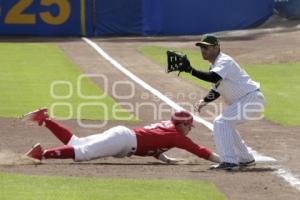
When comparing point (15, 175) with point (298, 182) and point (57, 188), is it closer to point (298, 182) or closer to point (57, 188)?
point (57, 188)

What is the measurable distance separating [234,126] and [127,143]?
1.35 meters

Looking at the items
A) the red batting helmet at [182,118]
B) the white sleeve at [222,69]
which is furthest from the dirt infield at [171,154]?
the white sleeve at [222,69]

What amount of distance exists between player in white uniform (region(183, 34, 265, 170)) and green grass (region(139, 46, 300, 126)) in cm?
511

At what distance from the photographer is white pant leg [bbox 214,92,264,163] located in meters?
10.4

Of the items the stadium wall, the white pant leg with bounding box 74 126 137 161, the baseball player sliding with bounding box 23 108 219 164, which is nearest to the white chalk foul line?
the baseball player sliding with bounding box 23 108 219 164

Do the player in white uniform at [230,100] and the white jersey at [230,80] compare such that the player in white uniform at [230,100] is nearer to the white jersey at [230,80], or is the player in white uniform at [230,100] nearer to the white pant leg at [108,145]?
the white jersey at [230,80]

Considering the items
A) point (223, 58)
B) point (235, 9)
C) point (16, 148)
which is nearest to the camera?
point (223, 58)

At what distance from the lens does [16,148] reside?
39.4 ft

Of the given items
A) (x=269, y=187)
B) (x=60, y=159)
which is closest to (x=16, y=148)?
(x=60, y=159)

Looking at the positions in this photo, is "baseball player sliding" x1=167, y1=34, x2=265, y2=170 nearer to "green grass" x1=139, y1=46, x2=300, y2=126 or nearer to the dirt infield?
the dirt infield

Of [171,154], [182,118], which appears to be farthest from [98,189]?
[171,154]

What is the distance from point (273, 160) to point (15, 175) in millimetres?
3568

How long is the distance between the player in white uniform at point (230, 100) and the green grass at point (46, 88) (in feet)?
18.4

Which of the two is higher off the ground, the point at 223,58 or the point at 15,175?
the point at 223,58
